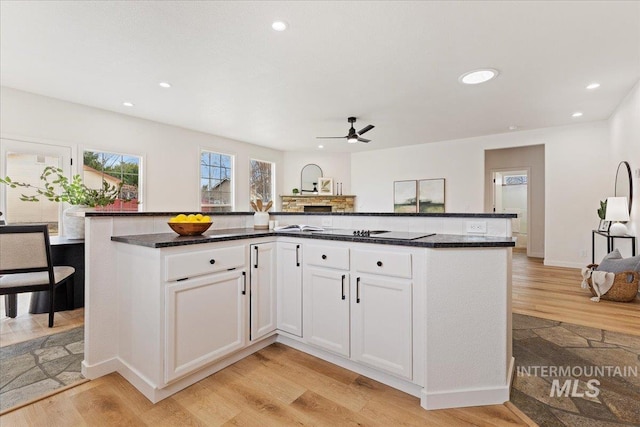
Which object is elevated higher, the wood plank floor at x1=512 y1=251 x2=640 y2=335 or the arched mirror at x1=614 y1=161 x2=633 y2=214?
the arched mirror at x1=614 y1=161 x2=633 y2=214

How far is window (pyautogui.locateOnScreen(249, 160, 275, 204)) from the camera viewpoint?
6.78m

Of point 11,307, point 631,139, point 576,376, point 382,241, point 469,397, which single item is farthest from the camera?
point 631,139

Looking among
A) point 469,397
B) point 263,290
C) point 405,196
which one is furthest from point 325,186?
point 469,397

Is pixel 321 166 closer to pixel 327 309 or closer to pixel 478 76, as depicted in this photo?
pixel 478 76

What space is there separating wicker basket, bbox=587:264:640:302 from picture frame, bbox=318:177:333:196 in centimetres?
541

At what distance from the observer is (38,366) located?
1.97 meters

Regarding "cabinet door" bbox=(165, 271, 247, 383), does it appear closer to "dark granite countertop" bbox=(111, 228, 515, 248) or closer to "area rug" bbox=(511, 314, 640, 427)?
"dark granite countertop" bbox=(111, 228, 515, 248)

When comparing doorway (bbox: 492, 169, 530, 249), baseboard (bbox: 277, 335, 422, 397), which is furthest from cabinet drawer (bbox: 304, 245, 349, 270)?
doorway (bbox: 492, 169, 530, 249)

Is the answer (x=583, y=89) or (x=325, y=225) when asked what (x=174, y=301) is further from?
(x=583, y=89)

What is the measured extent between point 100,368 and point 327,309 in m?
1.51

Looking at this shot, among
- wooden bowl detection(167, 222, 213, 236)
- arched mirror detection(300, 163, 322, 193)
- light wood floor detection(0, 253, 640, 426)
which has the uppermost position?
arched mirror detection(300, 163, 322, 193)

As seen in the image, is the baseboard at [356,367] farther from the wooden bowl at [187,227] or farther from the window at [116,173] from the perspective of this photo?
the window at [116,173]

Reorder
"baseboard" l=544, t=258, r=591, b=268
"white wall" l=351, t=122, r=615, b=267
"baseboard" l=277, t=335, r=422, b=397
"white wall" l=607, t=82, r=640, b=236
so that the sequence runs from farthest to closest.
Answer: "baseboard" l=544, t=258, r=591, b=268, "white wall" l=351, t=122, r=615, b=267, "white wall" l=607, t=82, r=640, b=236, "baseboard" l=277, t=335, r=422, b=397

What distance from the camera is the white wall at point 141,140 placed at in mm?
3629
